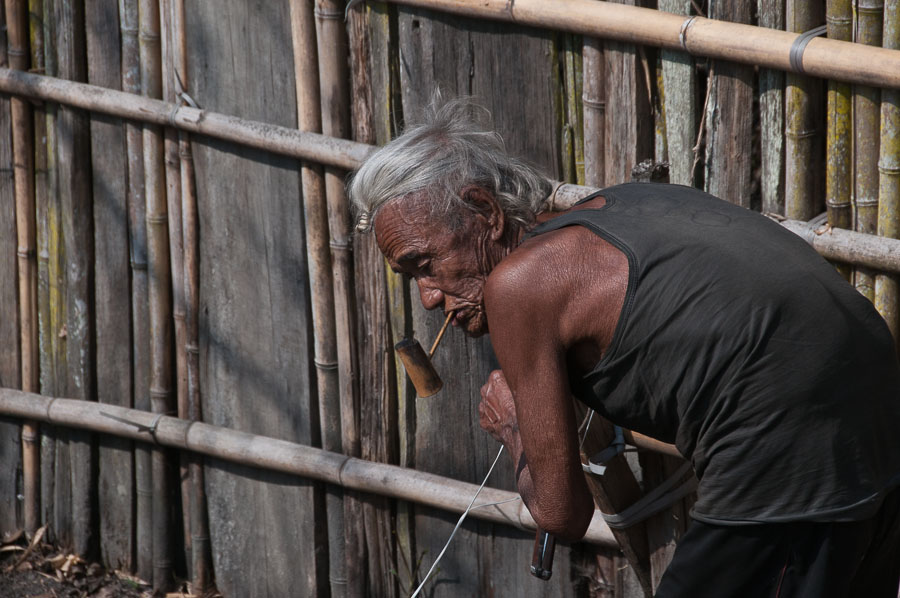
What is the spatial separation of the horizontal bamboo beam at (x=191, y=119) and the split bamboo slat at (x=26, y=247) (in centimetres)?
12

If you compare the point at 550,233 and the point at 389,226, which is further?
the point at 389,226

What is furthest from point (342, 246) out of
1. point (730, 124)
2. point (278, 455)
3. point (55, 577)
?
point (55, 577)

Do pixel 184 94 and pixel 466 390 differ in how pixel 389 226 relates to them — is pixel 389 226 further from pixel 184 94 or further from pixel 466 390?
pixel 184 94

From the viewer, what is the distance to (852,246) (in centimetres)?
265

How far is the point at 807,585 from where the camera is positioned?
6.92 feet

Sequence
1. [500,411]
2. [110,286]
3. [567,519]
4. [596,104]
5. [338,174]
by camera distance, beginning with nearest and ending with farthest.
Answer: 1. [567,519]
2. [500,411]
3. [596,104]
4. [338,174]
5. [110,286]

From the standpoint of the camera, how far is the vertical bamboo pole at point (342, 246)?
10.8 ft

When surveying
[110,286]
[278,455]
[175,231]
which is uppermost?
[175,231]

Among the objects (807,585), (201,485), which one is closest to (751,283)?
(807,585)

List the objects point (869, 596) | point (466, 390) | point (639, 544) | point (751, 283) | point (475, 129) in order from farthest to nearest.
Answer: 1. point (466, 390)
2. point (639, 544)
3. point (475, 129)
4. point (869, 596)
5. point (751, 283)

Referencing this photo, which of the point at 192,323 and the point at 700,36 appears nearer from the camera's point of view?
the point at 700,36

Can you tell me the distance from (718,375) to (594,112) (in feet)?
3.82

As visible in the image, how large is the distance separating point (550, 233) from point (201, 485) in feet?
7.79

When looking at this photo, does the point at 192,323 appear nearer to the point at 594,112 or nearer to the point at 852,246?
the point at 594,112
